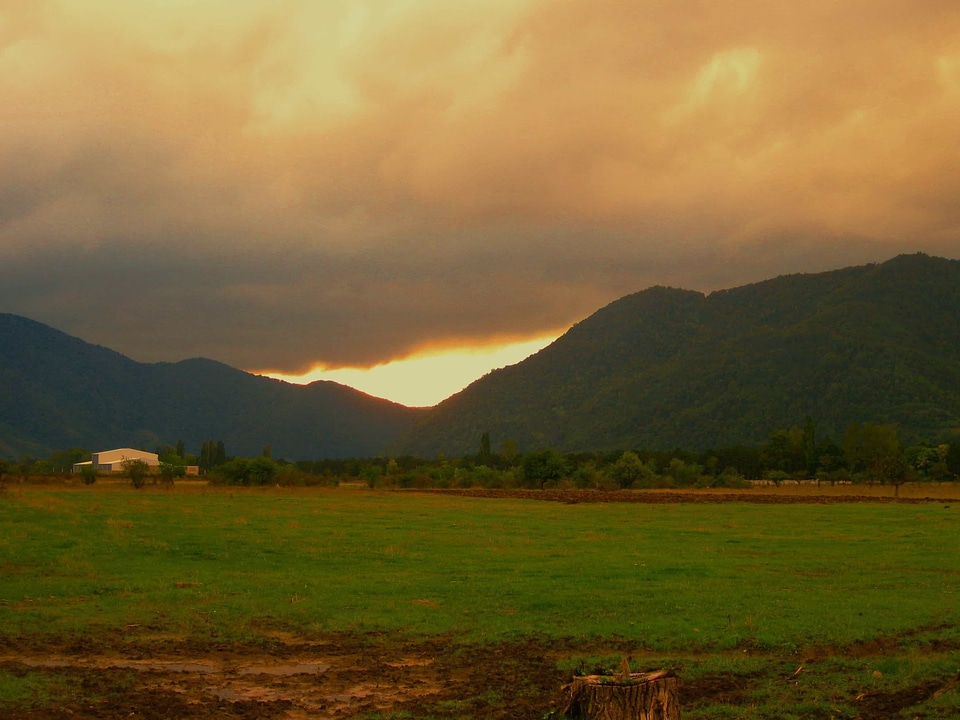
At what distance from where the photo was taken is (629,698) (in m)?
7.71

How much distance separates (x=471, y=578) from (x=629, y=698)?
16047 mm

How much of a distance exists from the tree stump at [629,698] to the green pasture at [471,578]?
8.31m

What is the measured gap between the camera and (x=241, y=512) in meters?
46.9

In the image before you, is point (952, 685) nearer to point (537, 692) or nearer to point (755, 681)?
point (755, 681)

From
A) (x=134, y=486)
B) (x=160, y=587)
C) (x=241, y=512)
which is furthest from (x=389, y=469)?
(x=160, y=587)

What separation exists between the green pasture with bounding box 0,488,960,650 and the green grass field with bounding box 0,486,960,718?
85 mm

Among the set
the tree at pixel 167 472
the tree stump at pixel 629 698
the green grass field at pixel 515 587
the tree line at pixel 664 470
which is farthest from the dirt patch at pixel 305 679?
the tree at pixel 167 472

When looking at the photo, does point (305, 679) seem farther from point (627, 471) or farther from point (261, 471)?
point (627, 471)

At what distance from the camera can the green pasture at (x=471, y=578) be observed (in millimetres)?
17234

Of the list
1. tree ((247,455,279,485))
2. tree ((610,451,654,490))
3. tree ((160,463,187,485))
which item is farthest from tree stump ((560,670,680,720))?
tree ((610,451,654,490))

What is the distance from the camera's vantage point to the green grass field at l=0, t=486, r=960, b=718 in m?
15.6

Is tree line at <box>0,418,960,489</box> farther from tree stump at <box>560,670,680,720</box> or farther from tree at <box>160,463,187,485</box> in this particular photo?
tree stump at <box>560,670,680,720</box>

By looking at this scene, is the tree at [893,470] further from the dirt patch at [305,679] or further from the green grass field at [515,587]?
the dirt patch at [305,679]

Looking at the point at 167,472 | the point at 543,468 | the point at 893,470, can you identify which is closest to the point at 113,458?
the point at 167,472
